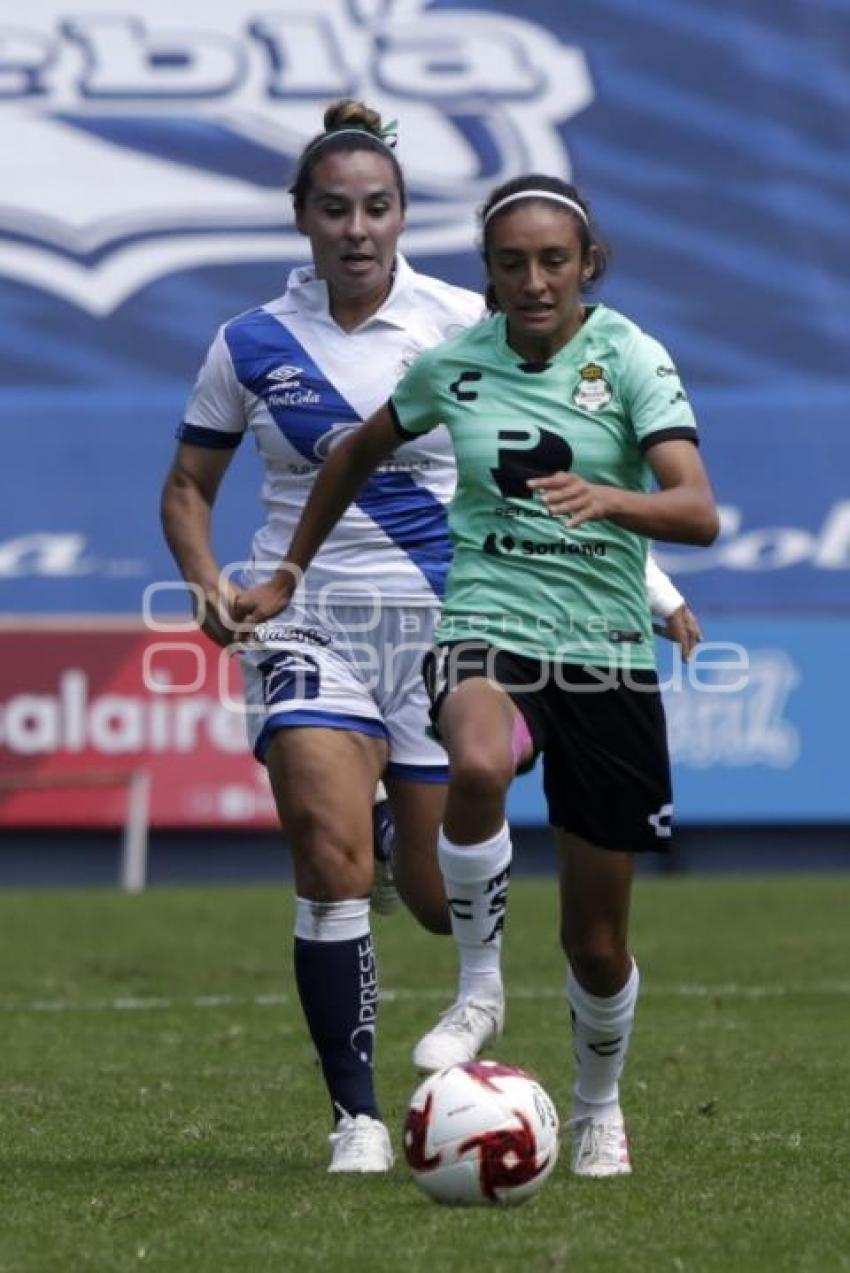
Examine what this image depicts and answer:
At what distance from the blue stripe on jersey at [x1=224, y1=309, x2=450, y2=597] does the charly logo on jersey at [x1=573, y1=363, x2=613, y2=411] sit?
1.02 metres

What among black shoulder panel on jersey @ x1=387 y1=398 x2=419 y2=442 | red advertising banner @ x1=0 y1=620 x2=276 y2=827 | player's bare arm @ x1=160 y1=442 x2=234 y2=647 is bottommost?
red advertising banner @ x1=0 y1=620 x2=276 y2=827

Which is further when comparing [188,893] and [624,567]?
[188,893]

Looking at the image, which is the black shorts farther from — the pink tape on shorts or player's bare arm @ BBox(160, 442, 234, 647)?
player's bare arm @ BBox(160, 442, 234, 647)

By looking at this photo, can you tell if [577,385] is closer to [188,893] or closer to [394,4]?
[188,893]

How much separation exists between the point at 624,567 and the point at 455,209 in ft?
53.4

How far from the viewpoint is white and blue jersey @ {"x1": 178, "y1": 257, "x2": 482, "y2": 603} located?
709 centimetres

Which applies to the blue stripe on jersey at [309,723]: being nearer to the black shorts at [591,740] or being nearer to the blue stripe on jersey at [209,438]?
the black shorts at [591,740]

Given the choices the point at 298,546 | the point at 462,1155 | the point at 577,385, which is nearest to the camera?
the point at 462,1155

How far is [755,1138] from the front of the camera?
22.6 ft

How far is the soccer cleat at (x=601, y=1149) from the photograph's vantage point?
6.29 m

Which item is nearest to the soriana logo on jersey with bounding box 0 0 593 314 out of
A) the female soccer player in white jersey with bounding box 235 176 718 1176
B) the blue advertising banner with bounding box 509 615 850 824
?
the blue advertising banner with bounding box 509 615 850 824

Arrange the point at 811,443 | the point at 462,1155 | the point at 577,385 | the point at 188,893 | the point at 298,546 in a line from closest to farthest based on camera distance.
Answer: the point at 462,1155, the point at 577,385, the point at 298,546, the point at 188,893, the point at 811,443

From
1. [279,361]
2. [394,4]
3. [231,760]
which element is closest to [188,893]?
[231,760]

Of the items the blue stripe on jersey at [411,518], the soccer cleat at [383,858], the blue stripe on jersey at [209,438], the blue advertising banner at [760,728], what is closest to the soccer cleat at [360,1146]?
the soccer cleat at [383,858]
